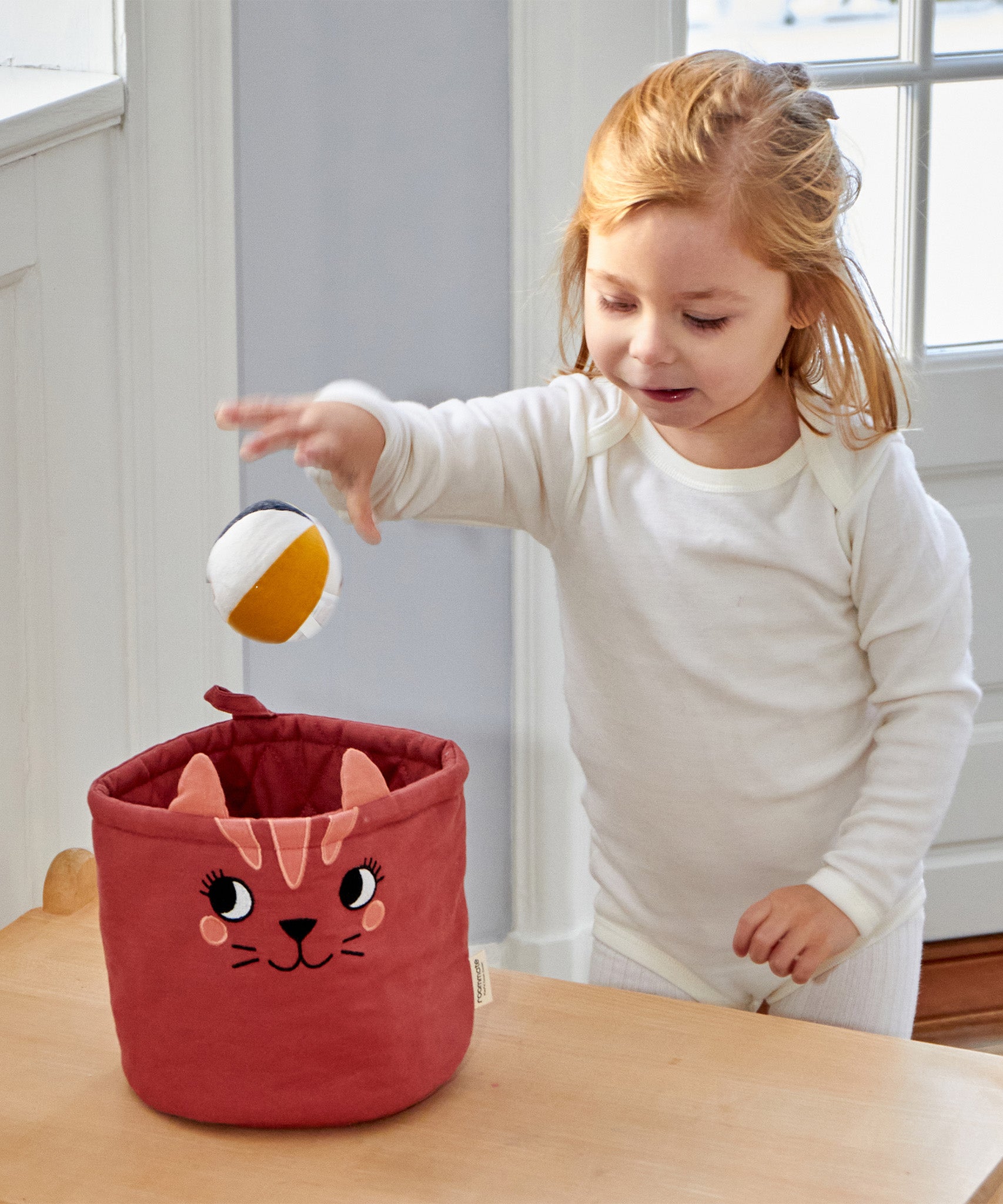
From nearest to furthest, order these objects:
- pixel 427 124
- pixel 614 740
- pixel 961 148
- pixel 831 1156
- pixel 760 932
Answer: pixel 831 1156 → pixel 760 932 → pixel 614 740 → pixel 427 124 → pixel 961 148

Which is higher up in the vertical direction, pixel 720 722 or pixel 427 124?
pixel 427 124

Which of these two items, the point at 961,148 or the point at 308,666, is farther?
the point at 961,148

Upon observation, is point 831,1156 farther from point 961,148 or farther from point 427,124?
point 961,148

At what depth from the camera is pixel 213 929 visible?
0.63 metres

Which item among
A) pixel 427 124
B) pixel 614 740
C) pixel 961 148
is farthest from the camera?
pixel 961 148

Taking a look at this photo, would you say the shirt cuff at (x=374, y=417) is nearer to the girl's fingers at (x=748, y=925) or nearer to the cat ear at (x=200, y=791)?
the cat ear at (x=200, y=791)

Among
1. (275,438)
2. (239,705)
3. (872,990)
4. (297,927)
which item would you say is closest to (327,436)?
(275,438)

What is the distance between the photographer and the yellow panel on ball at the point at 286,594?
67cm

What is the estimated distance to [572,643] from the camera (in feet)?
3.08

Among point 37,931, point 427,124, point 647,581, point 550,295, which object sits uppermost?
point 427,124

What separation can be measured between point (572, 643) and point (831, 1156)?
40cm

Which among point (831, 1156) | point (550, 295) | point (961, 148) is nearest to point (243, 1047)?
point (831, 1156)

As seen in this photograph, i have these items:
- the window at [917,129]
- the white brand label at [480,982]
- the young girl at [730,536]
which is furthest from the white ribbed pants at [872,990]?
the window at [917,129]

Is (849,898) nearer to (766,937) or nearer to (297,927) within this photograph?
(766,937)
